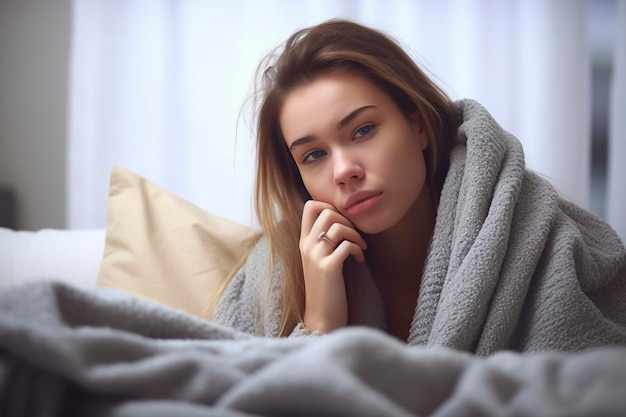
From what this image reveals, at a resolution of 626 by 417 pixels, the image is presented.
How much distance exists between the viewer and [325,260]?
3.84 ft

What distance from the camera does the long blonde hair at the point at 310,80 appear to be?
4.05ft

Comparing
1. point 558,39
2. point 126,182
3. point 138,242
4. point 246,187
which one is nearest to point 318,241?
point 138,242

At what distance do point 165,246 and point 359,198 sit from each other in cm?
46

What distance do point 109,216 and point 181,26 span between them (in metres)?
0.71

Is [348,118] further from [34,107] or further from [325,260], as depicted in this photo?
[34,107]

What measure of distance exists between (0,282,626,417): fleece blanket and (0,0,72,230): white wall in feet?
5.08

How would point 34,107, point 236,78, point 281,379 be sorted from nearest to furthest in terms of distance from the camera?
point 281,379, point 236,78, point 34,107

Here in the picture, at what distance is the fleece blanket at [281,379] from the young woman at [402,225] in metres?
0.49

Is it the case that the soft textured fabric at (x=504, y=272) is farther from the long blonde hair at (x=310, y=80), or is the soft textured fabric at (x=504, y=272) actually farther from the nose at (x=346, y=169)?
the nose at (x=346, y=169)

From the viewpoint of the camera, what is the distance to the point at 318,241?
3.94 feet

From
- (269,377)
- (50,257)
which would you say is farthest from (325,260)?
(269,377)

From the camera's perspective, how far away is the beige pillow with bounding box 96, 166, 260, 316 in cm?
125

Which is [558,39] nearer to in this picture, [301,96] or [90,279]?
[301,96]

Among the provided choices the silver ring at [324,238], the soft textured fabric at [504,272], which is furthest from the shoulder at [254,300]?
the silver ring at [324,238]
